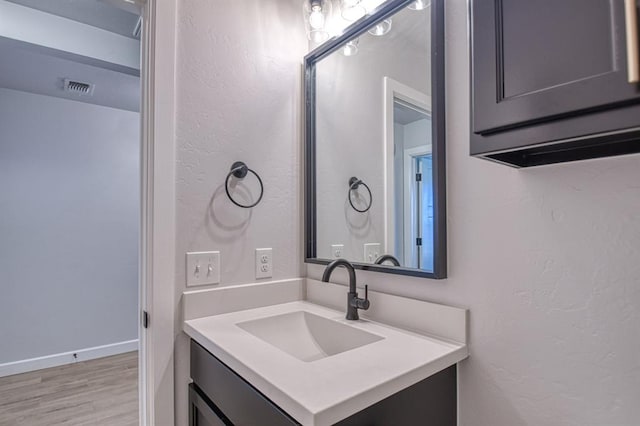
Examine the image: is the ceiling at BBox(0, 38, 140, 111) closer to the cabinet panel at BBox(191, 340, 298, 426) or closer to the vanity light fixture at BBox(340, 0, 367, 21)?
the vanity light fixture at BBox(340, 0, 367, 21)

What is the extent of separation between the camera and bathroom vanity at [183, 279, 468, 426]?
2.35 feet

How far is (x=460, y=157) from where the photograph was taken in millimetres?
992

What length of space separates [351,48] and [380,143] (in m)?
0.45

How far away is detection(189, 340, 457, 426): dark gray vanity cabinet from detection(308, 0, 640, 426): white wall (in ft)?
0.30

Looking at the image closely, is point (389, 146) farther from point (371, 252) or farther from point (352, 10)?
point (352, 10)

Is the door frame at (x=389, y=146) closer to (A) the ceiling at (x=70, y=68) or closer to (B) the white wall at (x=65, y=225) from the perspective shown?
(A) the ceiling at (x=70, y=68)

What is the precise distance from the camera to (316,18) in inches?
57.7

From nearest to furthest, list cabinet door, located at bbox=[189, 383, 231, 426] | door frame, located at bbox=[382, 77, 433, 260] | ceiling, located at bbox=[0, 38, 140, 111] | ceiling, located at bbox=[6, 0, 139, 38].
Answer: cabinet door, located at bbox=[189, 383, 231, 426] < door frame, located at bbox=[382, 77, 433, 260] < ceiling, located at bbox=[6, 0, 139, 38] < ceiling, located at bbox=[0, 38, 140, 111]

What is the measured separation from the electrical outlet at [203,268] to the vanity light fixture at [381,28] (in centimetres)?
105

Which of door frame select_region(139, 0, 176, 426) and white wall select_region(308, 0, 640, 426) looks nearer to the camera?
white wall select_region(308, 0, 640, 426)

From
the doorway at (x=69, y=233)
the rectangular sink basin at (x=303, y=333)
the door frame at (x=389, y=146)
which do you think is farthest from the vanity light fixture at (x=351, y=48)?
the doorway at (x=69, y=233)

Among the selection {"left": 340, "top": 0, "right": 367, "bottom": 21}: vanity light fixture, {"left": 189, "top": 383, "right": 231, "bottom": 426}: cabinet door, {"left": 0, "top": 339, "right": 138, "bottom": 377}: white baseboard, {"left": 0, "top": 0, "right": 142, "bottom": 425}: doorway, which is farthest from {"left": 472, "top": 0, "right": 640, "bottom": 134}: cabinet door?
{"left": 0, "top": 339, "right": 138, "bottom": 377}: white baseboard

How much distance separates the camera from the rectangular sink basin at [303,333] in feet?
3.86

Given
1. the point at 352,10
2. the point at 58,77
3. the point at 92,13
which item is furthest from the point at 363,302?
the point at 58,77
